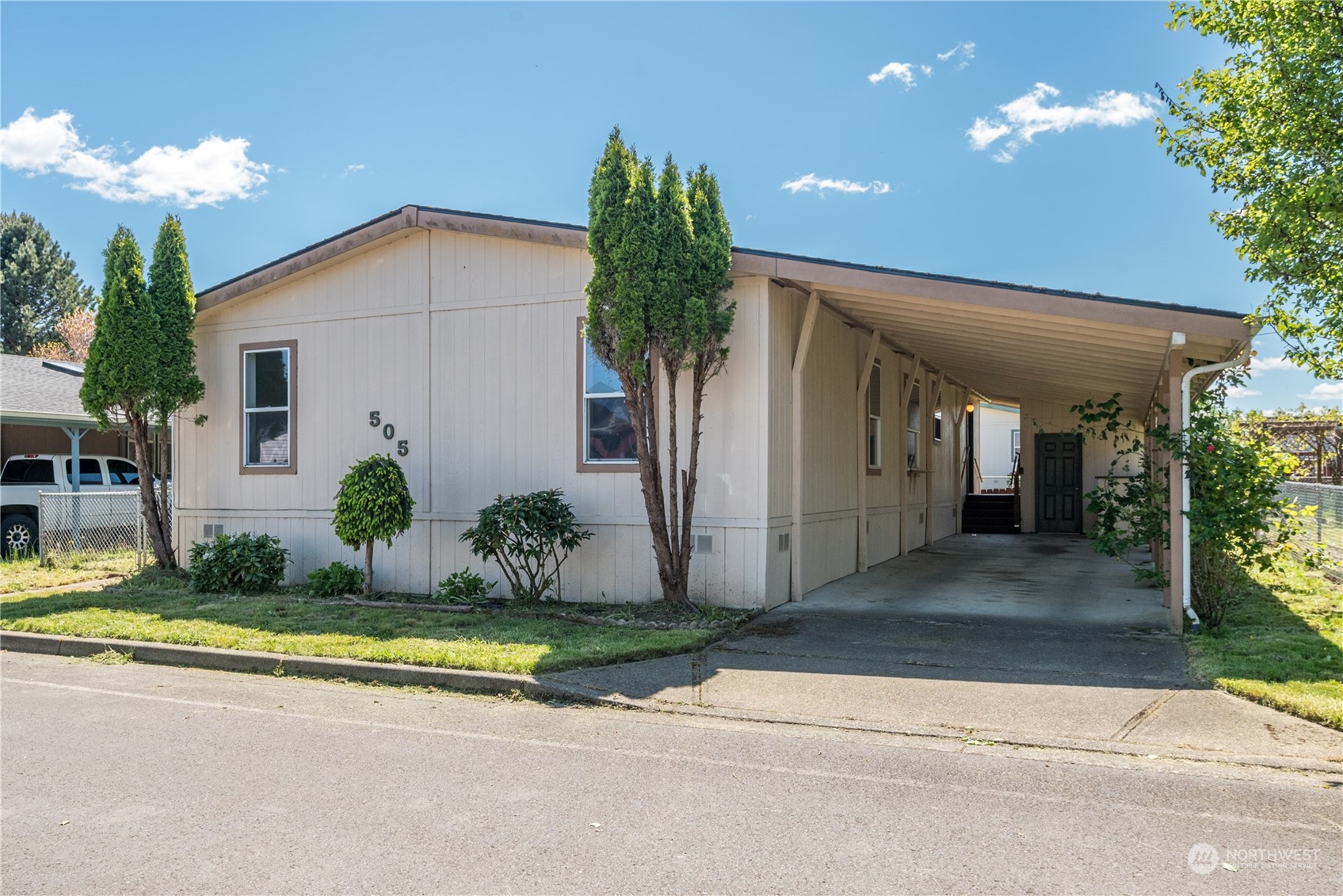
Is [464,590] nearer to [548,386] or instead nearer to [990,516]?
[548,386]

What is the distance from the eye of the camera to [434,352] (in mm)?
11109

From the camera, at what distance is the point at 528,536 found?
9.66m

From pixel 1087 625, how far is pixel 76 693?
835 centimetres

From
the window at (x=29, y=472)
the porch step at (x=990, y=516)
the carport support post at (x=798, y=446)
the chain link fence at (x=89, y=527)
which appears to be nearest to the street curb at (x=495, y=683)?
the carport support post at (x=798, y=446)

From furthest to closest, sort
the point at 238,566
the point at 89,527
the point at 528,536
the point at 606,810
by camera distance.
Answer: the point at 89,527 < the point at 238,566 < the point at 528,536 < the point at 606,810

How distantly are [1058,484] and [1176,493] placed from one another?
1382 cm

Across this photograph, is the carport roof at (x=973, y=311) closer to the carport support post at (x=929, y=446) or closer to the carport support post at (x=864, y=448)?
the carport support post at (x=864, y=448)

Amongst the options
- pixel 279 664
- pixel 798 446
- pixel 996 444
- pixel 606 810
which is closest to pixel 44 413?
pixel 279 664

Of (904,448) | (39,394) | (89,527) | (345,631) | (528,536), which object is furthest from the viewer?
(39,394)

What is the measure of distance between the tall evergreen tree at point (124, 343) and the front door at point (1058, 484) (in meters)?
17.1

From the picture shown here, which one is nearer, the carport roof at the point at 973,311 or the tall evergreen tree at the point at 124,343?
the carport roof at the point at 973,311

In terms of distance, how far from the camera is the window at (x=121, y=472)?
59.0 feet

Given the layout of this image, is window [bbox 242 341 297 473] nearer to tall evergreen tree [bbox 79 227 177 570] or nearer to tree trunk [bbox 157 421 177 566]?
tall evergreen tree [bbox 79 227 177 570]

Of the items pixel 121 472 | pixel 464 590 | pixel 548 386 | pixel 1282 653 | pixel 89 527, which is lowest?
pixel 1282 653
